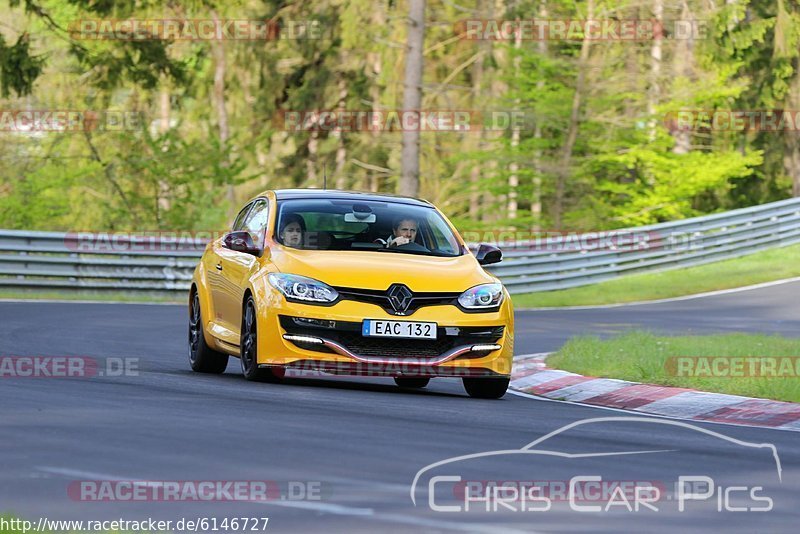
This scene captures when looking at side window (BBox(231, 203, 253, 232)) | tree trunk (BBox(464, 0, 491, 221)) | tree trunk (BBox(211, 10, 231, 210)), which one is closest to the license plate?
side window (BBox(231, 203, 253, 232))

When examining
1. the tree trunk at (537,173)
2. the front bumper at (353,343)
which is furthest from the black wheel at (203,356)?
the tree trunk at (537,173)

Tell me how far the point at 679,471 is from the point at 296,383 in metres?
4.96

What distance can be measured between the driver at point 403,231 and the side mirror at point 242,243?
108cm

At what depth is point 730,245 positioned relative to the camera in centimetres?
3569

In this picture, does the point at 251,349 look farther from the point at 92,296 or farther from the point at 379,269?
the point at 92,296

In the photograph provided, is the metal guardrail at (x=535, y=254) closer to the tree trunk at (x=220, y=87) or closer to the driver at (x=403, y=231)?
the driver at (x=403, y=231)

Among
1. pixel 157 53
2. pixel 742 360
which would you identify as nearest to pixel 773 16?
pixel 157 53

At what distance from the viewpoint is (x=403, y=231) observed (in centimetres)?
1318

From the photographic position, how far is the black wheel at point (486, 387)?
41.1ft

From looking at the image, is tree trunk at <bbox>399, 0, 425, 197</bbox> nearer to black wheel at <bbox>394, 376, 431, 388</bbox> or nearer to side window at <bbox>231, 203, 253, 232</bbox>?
side window at <bbox>231, 203, 253, 232</bbox>

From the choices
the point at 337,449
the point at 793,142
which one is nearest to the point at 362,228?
the point at 337,449

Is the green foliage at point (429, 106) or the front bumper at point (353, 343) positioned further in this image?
the green foliage at point (429, 106)

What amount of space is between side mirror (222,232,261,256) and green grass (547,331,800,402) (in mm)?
3334

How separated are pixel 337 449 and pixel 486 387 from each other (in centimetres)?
433
